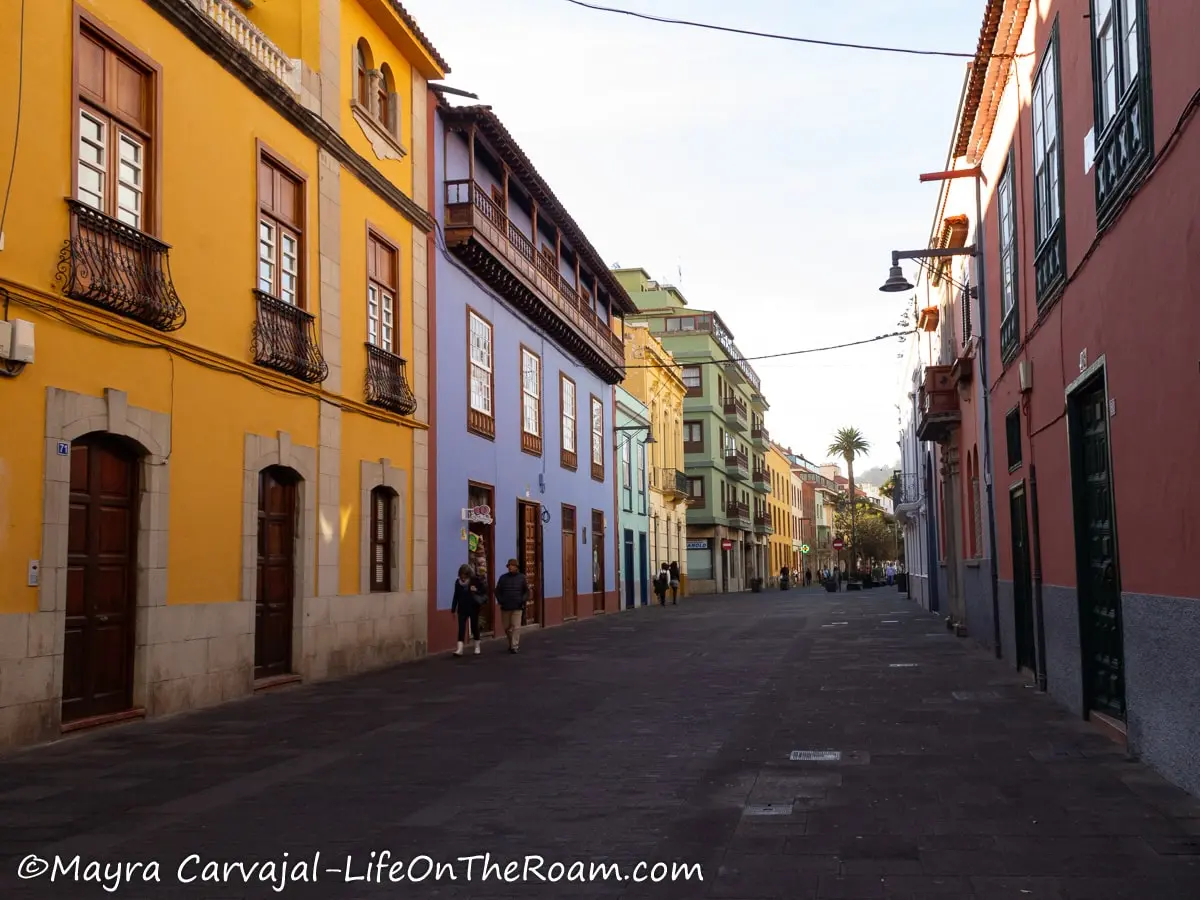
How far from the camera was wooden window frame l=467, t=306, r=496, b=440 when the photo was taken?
905 inches

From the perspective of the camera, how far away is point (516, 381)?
1046 inches

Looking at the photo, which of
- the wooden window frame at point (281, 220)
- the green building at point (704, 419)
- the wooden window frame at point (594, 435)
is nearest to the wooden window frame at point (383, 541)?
the wooden window frame at point (281, 220)

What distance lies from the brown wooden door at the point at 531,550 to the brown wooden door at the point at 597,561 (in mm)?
6247

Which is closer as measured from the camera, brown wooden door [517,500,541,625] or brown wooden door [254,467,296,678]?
brown wooden door [254,467,296,678]

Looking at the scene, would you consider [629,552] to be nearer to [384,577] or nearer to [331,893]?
[384,577]

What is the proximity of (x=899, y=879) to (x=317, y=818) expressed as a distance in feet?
11.5

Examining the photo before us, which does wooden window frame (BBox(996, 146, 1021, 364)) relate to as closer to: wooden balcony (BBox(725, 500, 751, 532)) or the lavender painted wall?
the lavender painted wall

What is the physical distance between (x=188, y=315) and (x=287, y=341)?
94.1 inches

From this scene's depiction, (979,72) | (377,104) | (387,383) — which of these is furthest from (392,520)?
(979,72)

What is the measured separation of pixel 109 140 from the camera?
11922 millimetres

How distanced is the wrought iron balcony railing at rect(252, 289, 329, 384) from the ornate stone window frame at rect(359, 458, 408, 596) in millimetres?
2098

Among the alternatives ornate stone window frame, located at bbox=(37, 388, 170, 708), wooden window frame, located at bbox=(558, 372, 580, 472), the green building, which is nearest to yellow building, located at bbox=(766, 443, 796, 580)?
the green building

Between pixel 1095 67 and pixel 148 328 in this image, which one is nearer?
pixel 1095 67

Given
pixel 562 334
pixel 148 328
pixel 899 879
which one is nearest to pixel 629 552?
pixel 562 334
